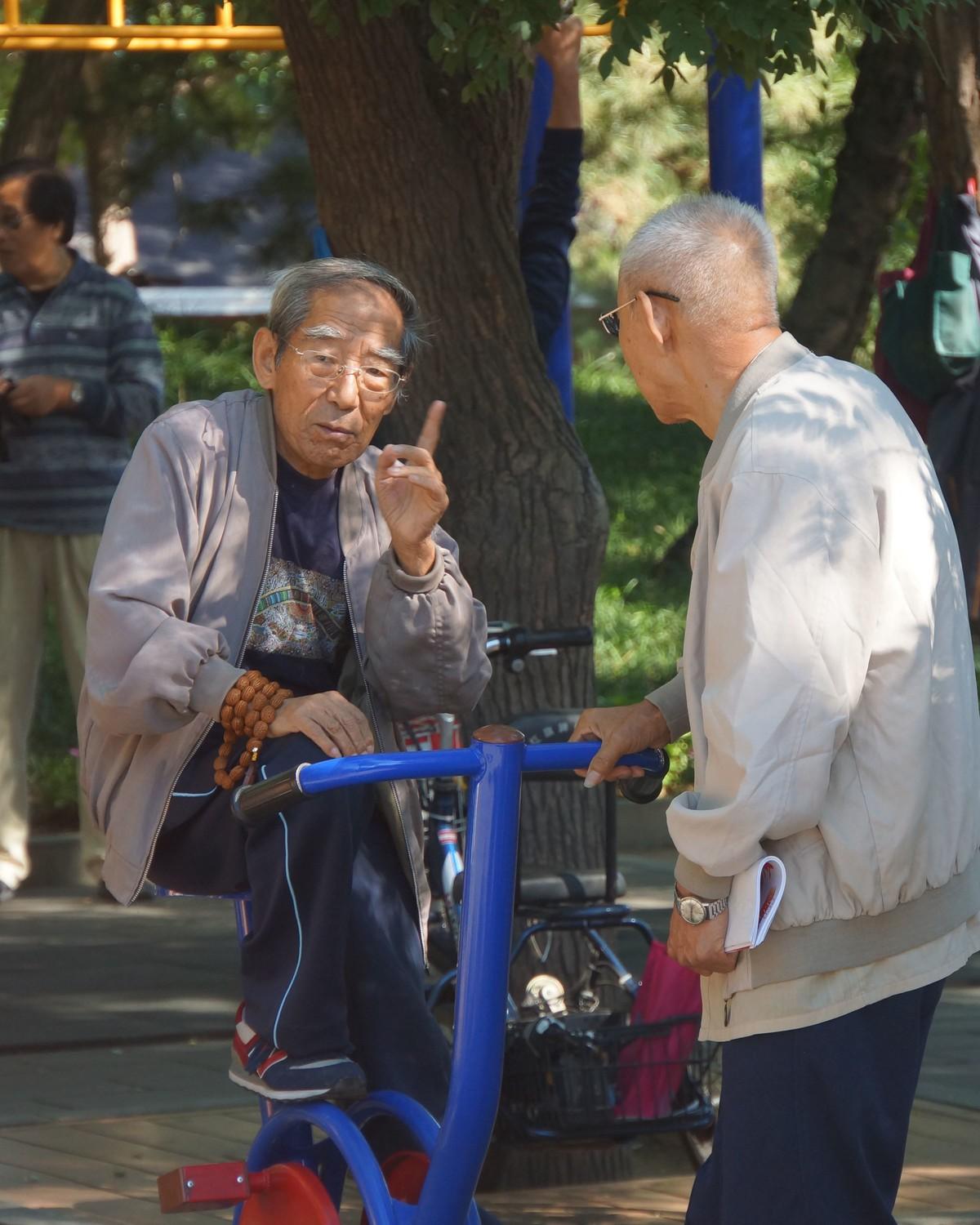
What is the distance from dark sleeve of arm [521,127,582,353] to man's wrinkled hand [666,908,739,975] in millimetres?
2877

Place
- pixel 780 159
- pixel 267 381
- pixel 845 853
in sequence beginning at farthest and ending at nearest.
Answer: pixel 780 159 < pixel 267 381 < pixel 845 853

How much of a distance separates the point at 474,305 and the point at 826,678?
2653mm

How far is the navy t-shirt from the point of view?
10.9 ft

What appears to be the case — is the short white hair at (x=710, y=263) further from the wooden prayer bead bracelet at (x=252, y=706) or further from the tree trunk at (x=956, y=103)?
the tree trunk at (x=956, y=103)

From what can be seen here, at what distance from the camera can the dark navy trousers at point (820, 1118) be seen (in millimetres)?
2605

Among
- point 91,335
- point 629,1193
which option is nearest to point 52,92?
point 91,335

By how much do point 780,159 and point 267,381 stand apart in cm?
1306

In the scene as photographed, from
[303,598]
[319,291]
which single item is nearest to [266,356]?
[319,291]

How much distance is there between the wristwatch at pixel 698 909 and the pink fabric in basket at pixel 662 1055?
1.46m

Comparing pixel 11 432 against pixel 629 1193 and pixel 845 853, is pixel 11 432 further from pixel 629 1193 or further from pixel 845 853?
→ pixel 845 853

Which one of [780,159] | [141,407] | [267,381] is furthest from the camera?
[780,159]

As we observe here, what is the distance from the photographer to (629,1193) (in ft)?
14.5

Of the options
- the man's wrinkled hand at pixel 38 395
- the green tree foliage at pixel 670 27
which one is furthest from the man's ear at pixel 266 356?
the man's wrinkled hand at pixel 38 395

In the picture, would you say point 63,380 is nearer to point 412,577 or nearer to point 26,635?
point 26,635
